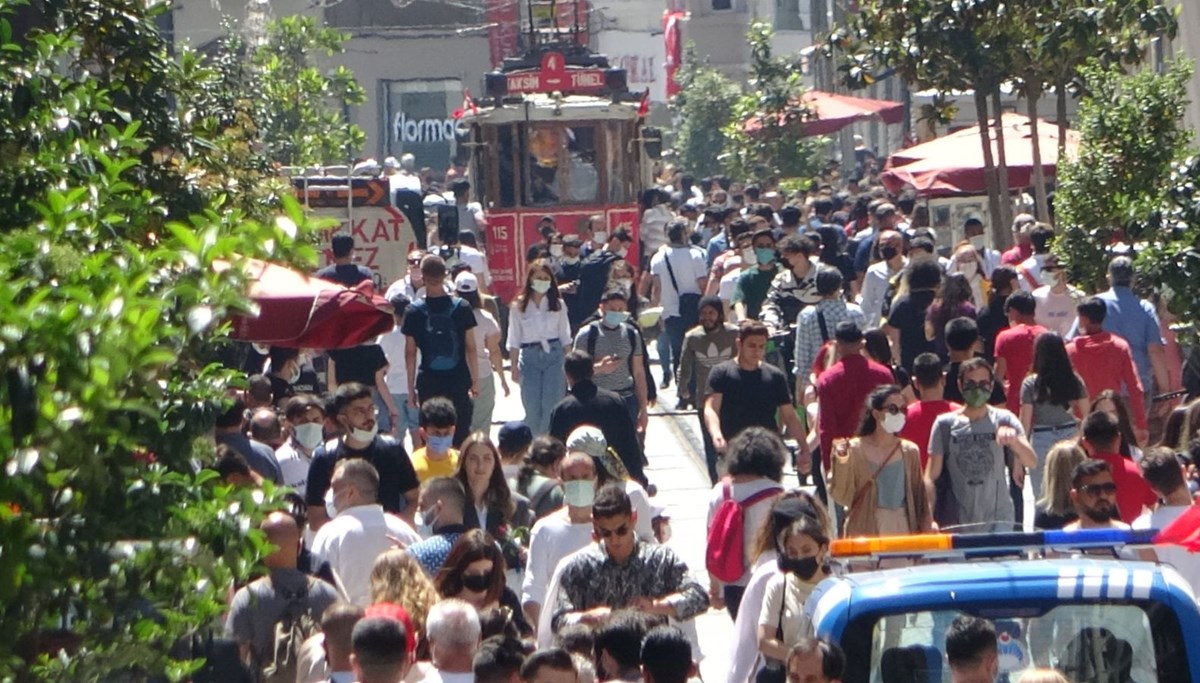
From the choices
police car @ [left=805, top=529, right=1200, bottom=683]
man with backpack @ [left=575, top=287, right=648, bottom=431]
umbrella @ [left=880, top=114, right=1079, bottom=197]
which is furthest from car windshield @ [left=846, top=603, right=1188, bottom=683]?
umbrella @ [left=880, top=114, right=1079, bottom=197]

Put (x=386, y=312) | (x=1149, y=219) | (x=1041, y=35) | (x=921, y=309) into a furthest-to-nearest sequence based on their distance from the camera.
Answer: (x=1041, y=35) → (x=921, y=309) → (x=1149, y=219) → (x=386, y=312)

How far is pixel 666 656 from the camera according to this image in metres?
6.28

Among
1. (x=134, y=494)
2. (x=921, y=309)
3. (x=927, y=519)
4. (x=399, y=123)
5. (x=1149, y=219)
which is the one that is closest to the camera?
(x=134, y=494)

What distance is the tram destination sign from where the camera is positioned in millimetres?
29531

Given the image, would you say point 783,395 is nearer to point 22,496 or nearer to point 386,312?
point 386,312

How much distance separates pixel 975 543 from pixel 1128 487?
12.3ft

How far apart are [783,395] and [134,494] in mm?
9158

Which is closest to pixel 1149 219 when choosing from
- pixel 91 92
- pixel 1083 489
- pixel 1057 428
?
pixel 1057 428

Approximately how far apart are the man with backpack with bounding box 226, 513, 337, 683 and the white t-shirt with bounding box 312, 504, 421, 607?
2.86 ft

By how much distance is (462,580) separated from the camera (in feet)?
25.3

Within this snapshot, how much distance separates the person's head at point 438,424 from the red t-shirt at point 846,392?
2229mm

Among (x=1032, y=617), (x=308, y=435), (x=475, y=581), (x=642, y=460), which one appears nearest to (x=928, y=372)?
(x=642, y=460)

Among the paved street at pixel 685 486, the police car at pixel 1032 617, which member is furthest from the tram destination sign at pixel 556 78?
the police car at pixel 1032 617

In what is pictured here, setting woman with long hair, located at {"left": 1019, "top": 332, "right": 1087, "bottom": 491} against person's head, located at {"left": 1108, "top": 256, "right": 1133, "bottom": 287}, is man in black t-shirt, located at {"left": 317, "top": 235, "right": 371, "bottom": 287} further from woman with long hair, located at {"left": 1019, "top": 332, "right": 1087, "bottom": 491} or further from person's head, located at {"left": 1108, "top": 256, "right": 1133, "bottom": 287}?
woman with long hair, located at {"left": 1019, "top": 332, "right": 1087, "bottom": 491}
